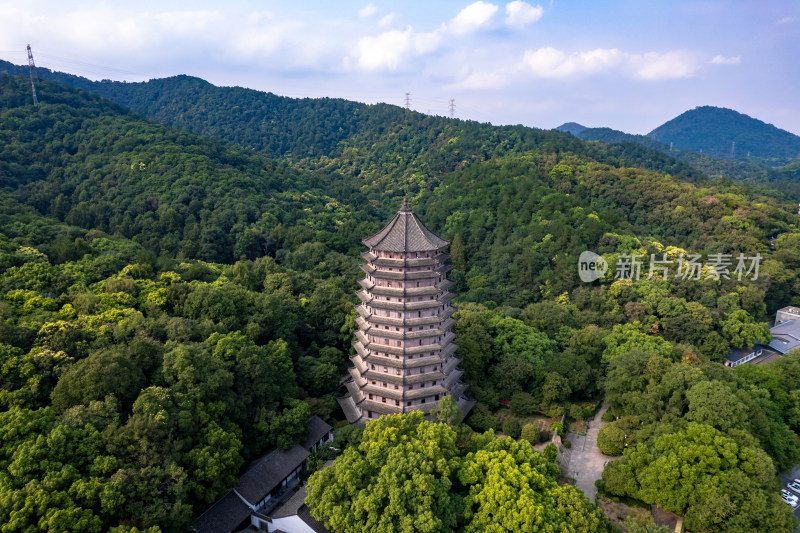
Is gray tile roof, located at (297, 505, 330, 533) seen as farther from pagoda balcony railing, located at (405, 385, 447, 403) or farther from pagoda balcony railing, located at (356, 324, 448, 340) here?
pagoda balcony railing, located at (356, 324, 448, 340)

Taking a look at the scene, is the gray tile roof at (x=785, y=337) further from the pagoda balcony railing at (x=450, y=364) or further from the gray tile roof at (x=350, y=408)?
the gray tile roof at (x=350, y=408)

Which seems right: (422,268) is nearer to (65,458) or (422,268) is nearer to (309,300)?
(309,300)

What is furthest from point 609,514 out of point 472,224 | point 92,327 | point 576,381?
point 472,224

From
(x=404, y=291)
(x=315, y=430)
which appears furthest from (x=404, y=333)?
(x=315, y=430)

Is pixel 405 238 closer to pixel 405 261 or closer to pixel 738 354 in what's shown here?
pixel 405 261
